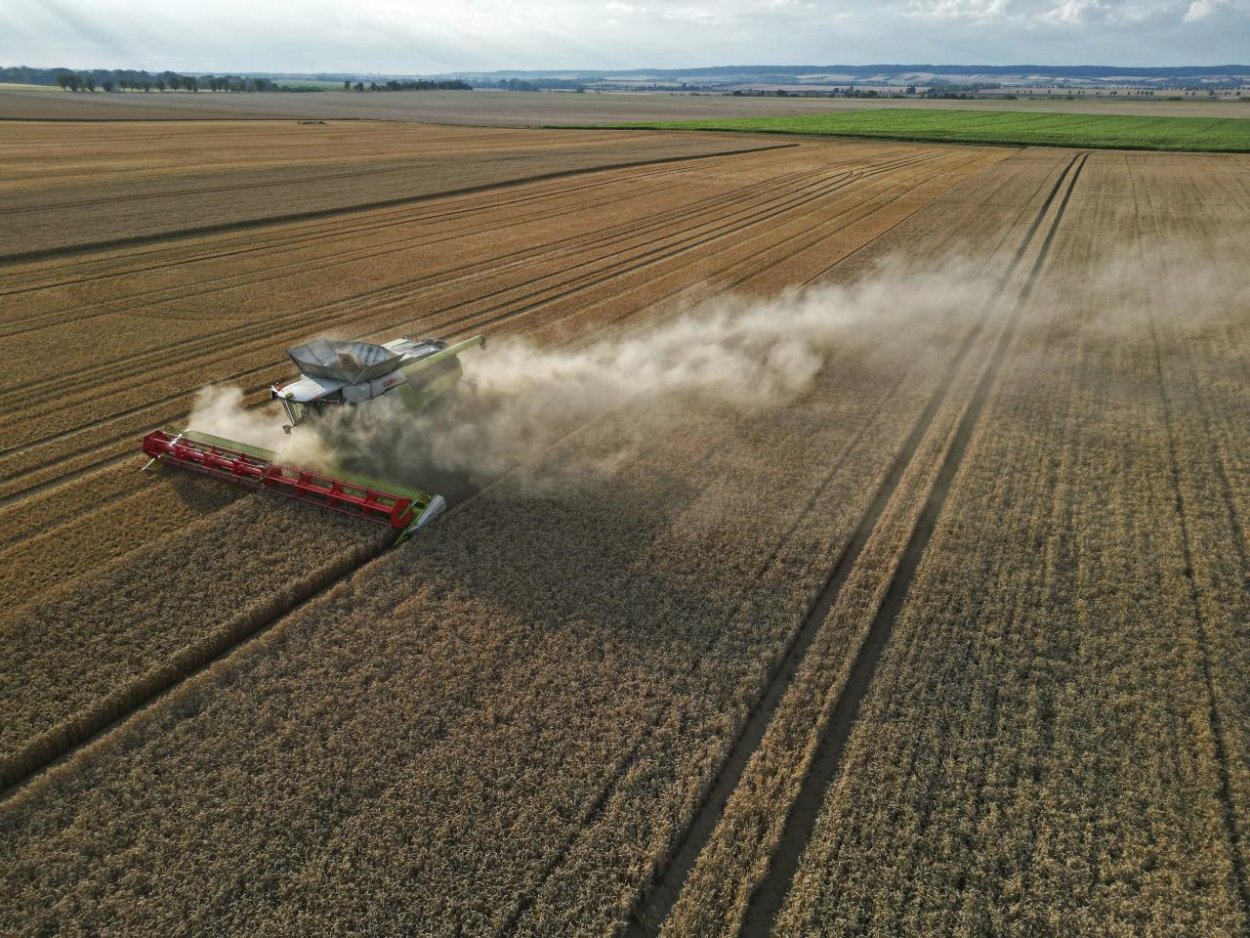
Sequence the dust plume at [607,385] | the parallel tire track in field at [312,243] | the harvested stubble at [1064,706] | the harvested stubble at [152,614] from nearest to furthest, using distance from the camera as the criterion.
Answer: the harvested stubble at [1064,706]
the harvested stubble at [152,614]
the dust plume at [607,385]
the parallel tire track in field at [312,243]

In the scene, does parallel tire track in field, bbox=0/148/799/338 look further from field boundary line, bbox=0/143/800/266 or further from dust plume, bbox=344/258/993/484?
dust plume, bbox=344/258/993/484

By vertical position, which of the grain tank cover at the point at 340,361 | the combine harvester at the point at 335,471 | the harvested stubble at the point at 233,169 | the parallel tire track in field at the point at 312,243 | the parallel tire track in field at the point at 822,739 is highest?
the harvested stubble at the point at 233,169

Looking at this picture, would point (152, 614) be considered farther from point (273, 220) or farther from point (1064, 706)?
point (273, 220)

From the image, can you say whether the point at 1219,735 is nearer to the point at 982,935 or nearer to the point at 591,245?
the point at 982,935

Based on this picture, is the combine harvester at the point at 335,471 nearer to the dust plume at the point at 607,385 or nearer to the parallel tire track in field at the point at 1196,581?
the dust plume at the point at 607,385

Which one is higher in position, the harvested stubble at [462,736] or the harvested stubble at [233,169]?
the harvested stubble at [233,169]

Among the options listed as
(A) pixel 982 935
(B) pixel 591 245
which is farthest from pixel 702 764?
(B) pixel 591 245

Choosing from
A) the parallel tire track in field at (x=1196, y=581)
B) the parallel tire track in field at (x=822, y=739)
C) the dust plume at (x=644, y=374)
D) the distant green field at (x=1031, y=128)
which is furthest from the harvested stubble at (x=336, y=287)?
the distant green field at (x=1031, y=128)
